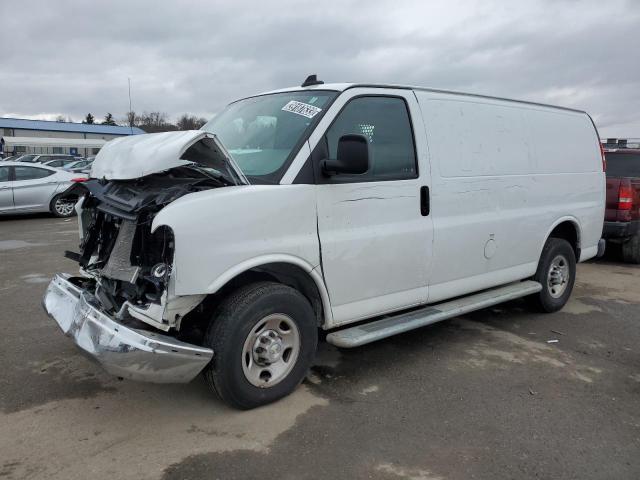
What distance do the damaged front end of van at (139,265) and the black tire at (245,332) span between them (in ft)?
0.54

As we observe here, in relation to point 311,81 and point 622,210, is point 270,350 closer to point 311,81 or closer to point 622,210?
point 311,81

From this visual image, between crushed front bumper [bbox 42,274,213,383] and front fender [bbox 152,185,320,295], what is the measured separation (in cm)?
32

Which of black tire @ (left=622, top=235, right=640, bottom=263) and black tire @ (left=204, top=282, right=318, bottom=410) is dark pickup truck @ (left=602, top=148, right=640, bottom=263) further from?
black tire @ (left=204, top=282, right=318, bottom=410)

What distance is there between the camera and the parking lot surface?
290 centimetres

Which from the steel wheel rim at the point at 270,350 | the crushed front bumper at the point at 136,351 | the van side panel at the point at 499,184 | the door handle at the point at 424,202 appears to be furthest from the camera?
the van side panel at the point at 499,184

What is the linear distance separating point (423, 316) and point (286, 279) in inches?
48.4

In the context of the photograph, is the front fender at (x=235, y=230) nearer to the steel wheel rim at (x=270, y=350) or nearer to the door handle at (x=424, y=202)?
the steel wheel rim at (x=270, y=350)

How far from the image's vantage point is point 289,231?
3.38 m

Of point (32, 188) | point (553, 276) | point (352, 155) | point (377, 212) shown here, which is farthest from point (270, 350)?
point (32, 188)

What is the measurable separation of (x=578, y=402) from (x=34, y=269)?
7014mm

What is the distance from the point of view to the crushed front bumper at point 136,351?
288 centimetres

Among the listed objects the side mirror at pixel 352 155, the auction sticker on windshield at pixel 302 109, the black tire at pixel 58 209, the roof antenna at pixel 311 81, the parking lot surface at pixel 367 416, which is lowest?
the parking lot surface at pixel 367 416

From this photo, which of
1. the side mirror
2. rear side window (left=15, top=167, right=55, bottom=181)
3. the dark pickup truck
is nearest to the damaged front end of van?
the side mirror

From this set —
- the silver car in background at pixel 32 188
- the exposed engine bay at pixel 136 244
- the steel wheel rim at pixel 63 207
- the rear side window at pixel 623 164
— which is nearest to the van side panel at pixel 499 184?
the exposed engine bay at pixel 136 244
